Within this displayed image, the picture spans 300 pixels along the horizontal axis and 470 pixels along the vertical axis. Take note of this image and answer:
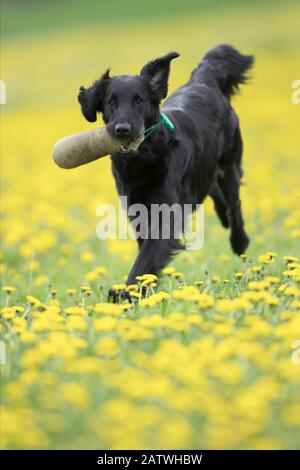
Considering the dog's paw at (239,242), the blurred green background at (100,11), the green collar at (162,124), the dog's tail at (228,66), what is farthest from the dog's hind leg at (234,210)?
the blurred green background at (100,11)

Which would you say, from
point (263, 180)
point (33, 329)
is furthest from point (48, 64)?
point (33, 329)

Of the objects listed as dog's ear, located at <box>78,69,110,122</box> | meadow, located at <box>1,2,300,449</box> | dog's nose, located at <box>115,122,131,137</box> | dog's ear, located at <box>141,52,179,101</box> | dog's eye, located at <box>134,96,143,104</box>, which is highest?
dog's ear, located at <box>141,52,179,101</box>

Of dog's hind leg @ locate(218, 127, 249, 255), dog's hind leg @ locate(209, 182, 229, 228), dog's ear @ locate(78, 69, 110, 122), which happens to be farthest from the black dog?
dog's hind leg @ locate(209, 182, 229, 228)

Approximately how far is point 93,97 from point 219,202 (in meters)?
2.16

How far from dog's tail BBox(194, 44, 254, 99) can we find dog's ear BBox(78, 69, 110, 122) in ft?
6.01

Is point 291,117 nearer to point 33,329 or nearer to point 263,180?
point 263,180

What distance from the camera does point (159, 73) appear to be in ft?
15.8

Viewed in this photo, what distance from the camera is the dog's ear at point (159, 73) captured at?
477 centimetres

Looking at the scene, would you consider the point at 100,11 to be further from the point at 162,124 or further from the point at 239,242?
the point at 162,124

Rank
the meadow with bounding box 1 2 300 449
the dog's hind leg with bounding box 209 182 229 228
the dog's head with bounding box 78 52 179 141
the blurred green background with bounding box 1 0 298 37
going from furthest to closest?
the blurred green background with bounding box 1 0 298 37, the dog's hind leg with bounding box 209 182 229 228, the dog's head with bounding box 78 52 179 141, the meadow with bounding box 1 2 300 449

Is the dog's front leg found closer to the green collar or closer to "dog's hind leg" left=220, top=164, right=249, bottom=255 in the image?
the green collar

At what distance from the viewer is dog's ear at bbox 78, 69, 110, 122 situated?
15.6ft

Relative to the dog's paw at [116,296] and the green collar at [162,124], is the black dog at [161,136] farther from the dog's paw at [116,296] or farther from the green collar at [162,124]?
the dog's paw at [116,296]

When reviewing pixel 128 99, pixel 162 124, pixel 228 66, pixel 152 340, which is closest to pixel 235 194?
pixel 228 66
